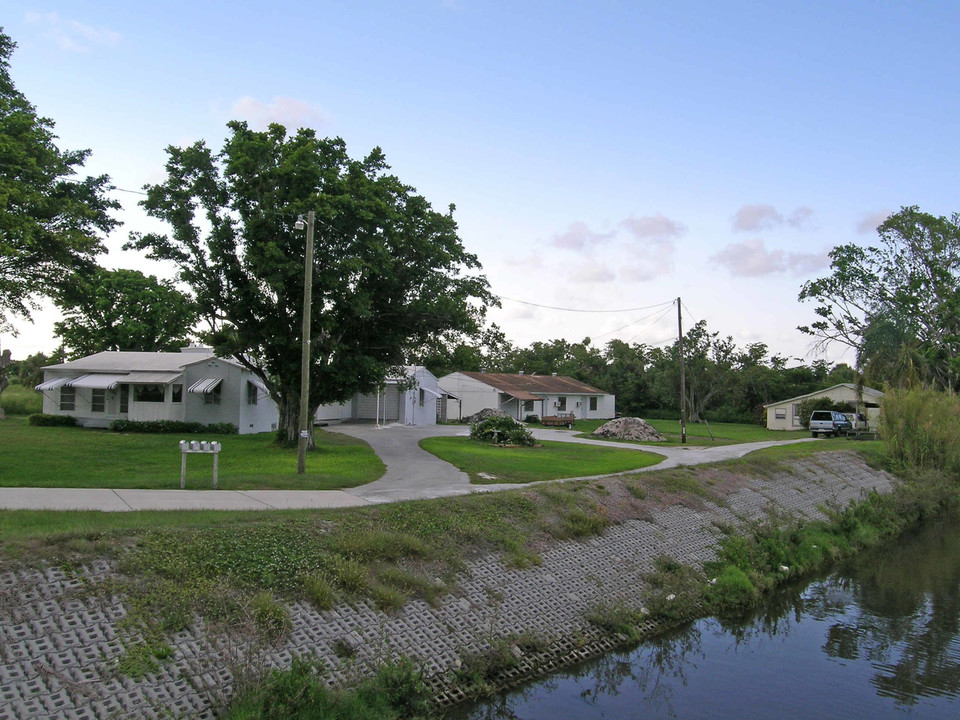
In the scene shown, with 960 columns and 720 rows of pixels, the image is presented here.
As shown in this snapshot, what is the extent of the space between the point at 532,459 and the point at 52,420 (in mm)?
24351

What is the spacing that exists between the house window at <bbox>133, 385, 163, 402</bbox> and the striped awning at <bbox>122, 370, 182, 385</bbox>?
0.52 metres

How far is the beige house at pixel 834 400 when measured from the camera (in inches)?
2003

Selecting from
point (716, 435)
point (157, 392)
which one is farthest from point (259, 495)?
point (716, 435)

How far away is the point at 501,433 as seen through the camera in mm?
32625

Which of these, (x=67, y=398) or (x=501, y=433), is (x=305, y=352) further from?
(x=67, y=398)

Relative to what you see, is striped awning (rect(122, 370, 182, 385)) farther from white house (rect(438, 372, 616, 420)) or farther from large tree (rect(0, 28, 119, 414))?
white house (rect(438, 372, 616, 420))

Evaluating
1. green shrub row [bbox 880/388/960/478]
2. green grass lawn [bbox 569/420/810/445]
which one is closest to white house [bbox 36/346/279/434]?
green grass lawn [bbox 569/420/810/445]

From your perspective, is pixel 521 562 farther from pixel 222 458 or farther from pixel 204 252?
pixel 204 252

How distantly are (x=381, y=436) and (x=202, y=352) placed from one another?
504 inches

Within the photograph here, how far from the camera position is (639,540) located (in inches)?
559

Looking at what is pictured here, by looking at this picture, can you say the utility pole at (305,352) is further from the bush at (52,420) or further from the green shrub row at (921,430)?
the bush at (52,420)

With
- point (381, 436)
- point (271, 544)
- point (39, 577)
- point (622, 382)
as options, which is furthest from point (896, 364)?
point (39, 577)

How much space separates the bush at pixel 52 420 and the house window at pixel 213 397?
22.4 feet

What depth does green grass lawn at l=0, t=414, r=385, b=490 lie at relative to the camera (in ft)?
51.7
